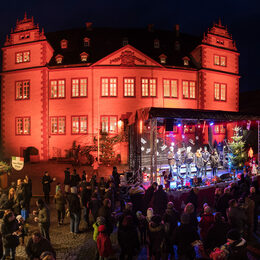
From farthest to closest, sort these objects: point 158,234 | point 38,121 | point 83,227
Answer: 1. point 38,121
2. point 83,227
3. point 158,234

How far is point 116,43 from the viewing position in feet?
89.9

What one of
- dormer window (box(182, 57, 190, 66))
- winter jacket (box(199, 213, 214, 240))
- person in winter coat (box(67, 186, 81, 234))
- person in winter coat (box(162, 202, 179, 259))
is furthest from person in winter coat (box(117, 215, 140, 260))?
dormer window (box(182, 57, 190, 66))

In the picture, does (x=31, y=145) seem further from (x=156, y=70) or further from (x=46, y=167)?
(x=156, y=70)

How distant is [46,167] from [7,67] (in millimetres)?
12637

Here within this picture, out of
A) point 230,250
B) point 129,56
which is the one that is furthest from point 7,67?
point 230,250

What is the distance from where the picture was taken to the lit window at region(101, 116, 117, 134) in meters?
24.3

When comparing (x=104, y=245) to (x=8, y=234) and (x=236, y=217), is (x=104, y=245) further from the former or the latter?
(x=236, y=217)

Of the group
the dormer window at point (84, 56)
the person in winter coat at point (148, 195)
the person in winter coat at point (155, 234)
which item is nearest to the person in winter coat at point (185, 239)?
the person in winter coat at point (155, 234)

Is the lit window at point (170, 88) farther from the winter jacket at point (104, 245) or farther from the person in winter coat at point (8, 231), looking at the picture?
the winter jacket at point (104, 245)

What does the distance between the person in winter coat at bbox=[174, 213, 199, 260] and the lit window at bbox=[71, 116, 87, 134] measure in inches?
787

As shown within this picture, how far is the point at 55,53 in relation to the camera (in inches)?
1062

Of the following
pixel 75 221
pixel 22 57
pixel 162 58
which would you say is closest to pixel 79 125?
pixel 22 57

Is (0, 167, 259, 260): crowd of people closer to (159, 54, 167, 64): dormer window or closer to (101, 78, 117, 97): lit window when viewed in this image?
(101, 78, 117, 97): lit window

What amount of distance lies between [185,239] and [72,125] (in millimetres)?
Result: 20879
